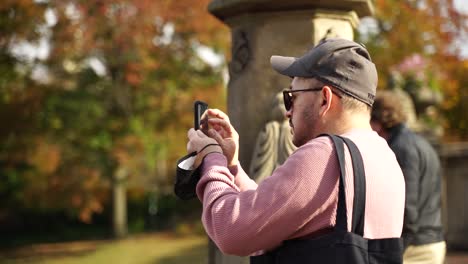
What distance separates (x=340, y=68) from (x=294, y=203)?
44 centimetres

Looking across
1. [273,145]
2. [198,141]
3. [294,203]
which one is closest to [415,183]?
[273,145]

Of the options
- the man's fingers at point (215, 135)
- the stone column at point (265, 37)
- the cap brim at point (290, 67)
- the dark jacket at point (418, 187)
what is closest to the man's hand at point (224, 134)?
the man's fingers at point (215, 135)

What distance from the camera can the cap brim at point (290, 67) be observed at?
2.07 meters

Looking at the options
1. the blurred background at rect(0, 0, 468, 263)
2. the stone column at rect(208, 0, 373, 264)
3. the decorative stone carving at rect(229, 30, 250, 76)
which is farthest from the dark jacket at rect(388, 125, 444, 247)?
the blurred background at rect(0, 0, 468, 263)

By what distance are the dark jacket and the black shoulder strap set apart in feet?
7.63

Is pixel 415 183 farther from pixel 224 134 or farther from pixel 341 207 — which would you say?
pixel 341 207

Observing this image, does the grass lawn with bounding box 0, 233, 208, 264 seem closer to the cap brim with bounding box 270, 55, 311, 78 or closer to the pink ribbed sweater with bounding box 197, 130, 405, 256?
the cap brim with bounding box 270, 55, 311, 78

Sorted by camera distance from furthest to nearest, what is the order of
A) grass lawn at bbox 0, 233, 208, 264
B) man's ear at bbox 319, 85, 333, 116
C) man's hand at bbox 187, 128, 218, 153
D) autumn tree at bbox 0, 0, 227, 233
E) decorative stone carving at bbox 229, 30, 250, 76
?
grass lawn at bbox 0, 233, 208, 264
autumn tree at bbox 0, 0, 227, 233
decorative stone carving at bbox 229, 30, 250, 76
man's hand at bbox 187, 128, 218, 153
man's ear at bbox 319, 85, 333, 116

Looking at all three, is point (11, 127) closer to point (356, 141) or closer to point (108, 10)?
point (108, 10)

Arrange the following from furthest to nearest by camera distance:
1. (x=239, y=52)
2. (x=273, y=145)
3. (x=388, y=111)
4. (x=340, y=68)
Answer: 1. (x=388, y=111)
2. (x=239, y=52)
3. (x=273, y=145)
4. (x=340, y=68)

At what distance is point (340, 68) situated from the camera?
2033mm

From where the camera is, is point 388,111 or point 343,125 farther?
point 388,111

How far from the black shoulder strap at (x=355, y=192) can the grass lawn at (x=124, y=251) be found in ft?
40.3

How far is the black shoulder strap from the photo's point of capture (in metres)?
1.88
